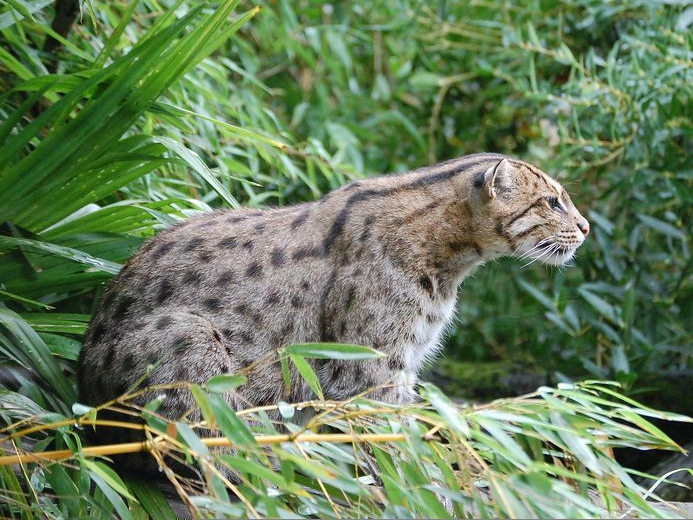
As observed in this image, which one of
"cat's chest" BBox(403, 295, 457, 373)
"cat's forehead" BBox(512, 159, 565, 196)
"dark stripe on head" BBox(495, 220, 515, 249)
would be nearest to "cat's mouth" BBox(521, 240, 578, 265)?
"dark stripe on head" BBox(495, 220, 515, 249)

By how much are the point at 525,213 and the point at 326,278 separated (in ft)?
3.24

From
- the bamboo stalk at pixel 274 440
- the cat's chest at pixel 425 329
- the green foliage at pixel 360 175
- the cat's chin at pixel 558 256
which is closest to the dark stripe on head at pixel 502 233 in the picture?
the cat's chin at pixel 558 256

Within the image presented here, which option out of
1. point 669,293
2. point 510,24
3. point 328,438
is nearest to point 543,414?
point 328,438

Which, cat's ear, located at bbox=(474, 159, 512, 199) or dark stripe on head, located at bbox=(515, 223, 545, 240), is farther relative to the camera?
dark stripe on head, located at bbox=(515, 223, 545, 240)

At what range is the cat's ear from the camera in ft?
15.1

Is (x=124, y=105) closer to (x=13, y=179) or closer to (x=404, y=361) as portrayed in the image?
(x=13, y=179)

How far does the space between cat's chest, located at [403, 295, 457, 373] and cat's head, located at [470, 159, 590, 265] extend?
36 cm

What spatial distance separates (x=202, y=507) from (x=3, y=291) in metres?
1.73

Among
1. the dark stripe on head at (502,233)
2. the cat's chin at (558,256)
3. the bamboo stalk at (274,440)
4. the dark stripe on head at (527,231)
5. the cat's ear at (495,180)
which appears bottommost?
the cat's chin at (558,256)

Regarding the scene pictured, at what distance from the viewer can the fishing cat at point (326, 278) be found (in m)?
4.18

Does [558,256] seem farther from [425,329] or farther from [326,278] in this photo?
[326,278]

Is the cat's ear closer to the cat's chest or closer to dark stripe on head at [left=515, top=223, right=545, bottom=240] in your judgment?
dark stripe on head at [left=515, top=223, right=545, bottom=240]

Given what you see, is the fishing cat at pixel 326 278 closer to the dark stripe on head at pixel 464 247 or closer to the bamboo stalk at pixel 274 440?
the dark stripe on head at pixel 464 247

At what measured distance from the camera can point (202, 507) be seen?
126 inches
